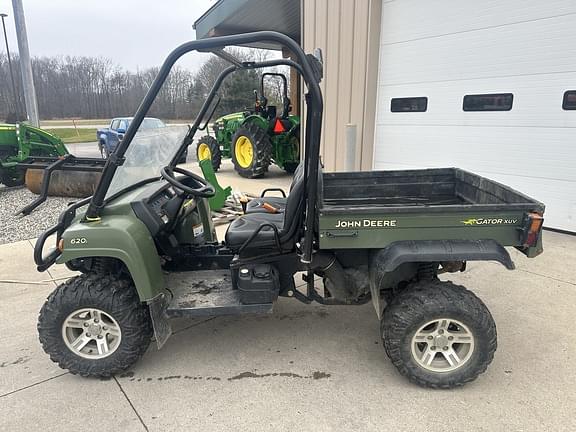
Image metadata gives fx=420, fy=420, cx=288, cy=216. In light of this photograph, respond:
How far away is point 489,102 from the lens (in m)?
5.28

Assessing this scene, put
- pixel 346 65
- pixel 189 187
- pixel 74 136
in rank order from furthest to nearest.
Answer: pixel 74 136 < pixel 346 65 < pixel 189 187

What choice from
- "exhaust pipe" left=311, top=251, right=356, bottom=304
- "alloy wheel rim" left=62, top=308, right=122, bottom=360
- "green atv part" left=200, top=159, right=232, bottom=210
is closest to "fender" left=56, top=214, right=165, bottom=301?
"alloy wheel rim" left=62, top=308, right=122, bottom=360

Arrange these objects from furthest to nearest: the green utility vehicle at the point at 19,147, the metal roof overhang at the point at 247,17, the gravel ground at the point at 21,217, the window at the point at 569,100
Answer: the metal roof overhang at the point at 247,17, the green utility vehicle at the point at 19,147, the gravel ground at the point at 21,217, the window at the point at 569,100

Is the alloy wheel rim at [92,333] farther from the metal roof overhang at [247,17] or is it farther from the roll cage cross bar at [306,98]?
the metal roof overhang at [247,17]

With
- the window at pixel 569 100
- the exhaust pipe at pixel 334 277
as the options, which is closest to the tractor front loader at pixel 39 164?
the exhaust pipe at pixel 334 277

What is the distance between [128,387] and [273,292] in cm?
102

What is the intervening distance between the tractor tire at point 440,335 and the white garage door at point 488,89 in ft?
11.1

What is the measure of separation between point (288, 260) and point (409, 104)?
430cm

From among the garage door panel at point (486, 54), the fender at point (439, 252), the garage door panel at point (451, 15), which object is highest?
the garage door panel at point (451, 15)

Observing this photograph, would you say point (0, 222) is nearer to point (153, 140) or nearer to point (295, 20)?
point (153, 140)

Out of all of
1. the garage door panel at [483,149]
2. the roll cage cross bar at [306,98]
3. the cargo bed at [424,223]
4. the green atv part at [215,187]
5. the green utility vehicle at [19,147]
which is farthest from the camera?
the green utility vehicle at [19,147]

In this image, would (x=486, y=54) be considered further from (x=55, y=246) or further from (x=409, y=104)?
(x=55, y=246)

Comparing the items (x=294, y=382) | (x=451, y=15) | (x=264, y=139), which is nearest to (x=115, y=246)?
(x=294, y=382)

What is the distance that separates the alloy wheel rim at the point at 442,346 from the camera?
7.80 feet
